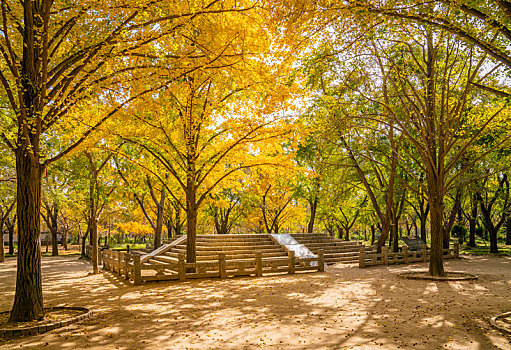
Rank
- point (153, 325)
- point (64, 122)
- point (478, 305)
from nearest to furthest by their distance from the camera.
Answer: point (153, 325) < point (478, 305) < point (64, 122)

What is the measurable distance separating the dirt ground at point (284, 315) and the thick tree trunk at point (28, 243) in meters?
Answer: 1.04

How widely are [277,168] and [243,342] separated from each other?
8488mm

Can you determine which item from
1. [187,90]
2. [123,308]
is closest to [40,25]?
[187,90]

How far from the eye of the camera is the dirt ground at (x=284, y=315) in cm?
561

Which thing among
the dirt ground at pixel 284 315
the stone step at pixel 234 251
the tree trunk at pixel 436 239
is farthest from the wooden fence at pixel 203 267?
the tree trunk at pixel 436 239

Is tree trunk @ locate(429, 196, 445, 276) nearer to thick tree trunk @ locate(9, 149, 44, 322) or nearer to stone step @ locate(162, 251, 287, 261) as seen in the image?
stone step @ locate(162, 251, 287, 261)

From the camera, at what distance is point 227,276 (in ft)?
46.5

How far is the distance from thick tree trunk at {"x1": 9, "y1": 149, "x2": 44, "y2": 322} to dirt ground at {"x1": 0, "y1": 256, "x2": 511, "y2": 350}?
1.04 metres

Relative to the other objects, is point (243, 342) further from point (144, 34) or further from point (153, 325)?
point (144, 34)

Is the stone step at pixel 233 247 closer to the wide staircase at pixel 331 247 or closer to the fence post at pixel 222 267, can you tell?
the wide staircase at pixel 331 247

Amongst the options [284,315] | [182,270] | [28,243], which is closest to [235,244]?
[182,270]

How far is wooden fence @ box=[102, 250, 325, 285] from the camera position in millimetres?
12688

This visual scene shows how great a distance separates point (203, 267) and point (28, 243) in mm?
7732

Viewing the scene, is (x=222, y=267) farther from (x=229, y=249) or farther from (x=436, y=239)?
(x=436, y=239)
